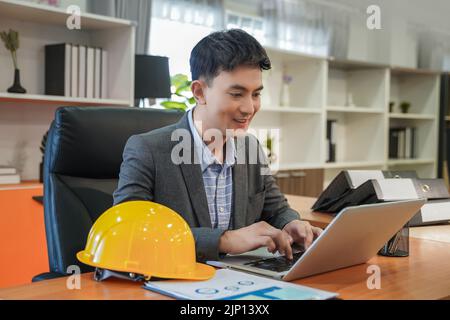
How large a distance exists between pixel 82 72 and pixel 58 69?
0.13m

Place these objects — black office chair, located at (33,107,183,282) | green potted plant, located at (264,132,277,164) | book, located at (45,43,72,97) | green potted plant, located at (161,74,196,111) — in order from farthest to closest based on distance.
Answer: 1. green potted plant, located at (264,132,277,164)
2. green potted plant, located at (161,74,196,111)
3. book, located at (45,43,72,97)
4. black office chair, located at (33,107,183,282)

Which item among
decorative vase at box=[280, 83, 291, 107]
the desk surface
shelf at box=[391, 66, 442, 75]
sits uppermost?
shelf at box=[391, 66, 442, 75]

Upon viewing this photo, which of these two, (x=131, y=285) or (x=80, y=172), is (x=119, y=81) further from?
(x=131, y=285)

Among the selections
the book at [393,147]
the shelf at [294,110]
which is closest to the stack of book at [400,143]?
the book at [393,147]

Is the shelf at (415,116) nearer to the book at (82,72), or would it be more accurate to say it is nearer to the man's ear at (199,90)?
the book at (82,72)

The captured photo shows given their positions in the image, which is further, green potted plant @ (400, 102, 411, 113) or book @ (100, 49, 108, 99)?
green potted plant @ (400, 102, 411, 113)

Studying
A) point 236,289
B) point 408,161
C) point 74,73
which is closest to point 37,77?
point 74,73

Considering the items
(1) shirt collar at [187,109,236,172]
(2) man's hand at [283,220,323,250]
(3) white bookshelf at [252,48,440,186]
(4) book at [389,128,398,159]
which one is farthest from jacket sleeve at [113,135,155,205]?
(4) book at [389,128,398,159]

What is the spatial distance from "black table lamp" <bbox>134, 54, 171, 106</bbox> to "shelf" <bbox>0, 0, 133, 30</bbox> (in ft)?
0.77

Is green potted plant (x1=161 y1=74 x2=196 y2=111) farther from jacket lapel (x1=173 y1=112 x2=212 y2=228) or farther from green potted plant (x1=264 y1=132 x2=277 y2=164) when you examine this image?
jacket lapel (x1=173 y1=112 x2=212 y2=228)

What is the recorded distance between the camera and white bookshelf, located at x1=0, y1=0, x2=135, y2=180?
306 cm

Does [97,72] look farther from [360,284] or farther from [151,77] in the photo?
[360,284]

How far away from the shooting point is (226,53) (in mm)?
1415
